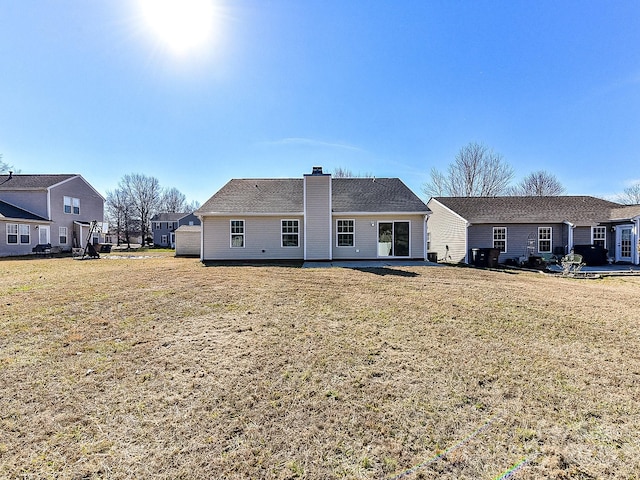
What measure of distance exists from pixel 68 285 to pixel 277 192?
1152cm

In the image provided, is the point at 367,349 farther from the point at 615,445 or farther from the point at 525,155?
the point at 525,155

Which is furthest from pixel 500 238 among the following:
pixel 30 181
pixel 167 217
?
pixel 167 217

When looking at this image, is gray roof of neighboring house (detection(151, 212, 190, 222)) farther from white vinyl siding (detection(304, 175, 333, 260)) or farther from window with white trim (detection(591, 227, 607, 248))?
window with white trim (detection(591, 227, 607, 248))

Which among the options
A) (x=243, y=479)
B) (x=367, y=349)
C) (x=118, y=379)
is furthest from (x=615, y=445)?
(x=118, y=379)

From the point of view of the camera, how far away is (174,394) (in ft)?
10.4

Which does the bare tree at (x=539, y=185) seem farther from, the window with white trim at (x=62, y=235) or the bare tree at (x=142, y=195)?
the bare tree at (x=142, y=195)

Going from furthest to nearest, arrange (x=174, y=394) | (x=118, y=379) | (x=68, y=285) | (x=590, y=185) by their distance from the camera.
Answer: (x=590, y=185) < (x=68, y=285) < (x=118, y=379) < (x=174, y=394)

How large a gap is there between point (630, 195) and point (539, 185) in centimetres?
1581

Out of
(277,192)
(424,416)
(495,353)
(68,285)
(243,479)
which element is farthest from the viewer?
(277,192)

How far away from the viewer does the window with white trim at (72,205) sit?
85.8 feet

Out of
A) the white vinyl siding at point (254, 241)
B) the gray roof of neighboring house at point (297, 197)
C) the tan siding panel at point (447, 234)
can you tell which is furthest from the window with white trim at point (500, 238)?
the white vinyl siding at point (254, 241)

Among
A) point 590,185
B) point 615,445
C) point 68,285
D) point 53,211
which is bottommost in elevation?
point 615,445

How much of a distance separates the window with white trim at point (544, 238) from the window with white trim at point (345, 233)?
1170 centimetres

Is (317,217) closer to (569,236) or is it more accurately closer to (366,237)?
(366,237)
